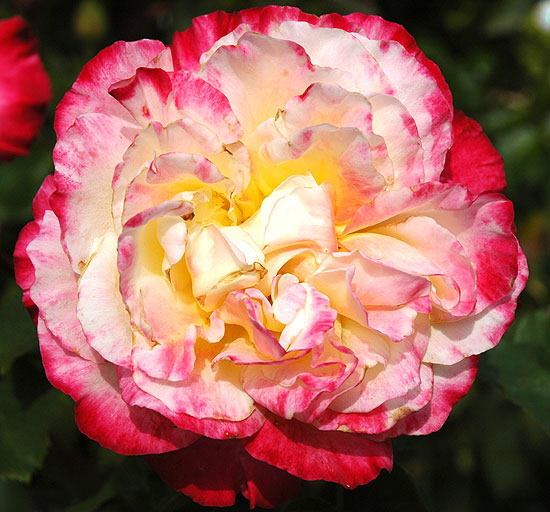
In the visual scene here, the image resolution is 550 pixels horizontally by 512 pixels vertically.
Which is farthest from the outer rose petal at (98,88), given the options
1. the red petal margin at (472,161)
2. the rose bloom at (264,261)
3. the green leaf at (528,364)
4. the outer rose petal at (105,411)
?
the green leaf at (528,364)

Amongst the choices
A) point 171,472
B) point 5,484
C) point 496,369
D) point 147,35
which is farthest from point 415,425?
point 147,35

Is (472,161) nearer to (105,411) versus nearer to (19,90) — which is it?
(105,411)

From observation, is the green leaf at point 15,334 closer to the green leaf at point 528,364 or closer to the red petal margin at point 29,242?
the red petal margin at point 29,242

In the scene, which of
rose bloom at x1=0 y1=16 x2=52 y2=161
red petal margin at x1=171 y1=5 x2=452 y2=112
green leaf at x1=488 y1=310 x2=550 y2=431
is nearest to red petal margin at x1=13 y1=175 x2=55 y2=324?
red petal margin at x1=171 y1=5 x2=452 y2=112

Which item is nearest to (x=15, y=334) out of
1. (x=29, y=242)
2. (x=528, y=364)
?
(x=29, y=242)

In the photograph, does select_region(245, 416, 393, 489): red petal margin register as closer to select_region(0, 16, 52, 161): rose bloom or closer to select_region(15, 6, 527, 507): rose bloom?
select_region(15, 6, 527, 507): rose bloom
